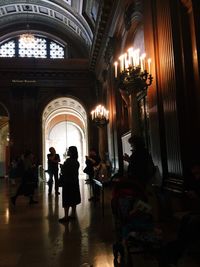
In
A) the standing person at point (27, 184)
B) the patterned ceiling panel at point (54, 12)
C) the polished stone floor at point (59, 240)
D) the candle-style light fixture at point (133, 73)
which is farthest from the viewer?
the patterned ceiling panel at point (54, 12)

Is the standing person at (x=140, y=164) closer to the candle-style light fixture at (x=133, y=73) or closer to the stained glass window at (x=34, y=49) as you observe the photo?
the candle-style light fixture at (x=133, y=73)

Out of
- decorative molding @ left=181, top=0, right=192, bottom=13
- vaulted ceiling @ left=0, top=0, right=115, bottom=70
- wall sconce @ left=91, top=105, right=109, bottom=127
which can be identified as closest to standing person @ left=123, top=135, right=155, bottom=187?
decorative molding @ left=181, top=0, right=192, bottom=13

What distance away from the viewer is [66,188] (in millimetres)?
5750

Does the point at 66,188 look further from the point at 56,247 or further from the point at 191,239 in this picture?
the point at 191,239

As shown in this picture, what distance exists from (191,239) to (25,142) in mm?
13939

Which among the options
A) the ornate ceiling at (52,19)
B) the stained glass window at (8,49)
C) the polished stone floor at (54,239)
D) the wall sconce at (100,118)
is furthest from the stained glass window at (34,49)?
the polished stone floor at (54,239)

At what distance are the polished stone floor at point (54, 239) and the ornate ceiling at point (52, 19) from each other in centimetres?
1144

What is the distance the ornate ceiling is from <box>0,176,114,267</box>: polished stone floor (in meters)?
11.4

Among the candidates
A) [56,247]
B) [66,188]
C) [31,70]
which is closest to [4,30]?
[31,70]

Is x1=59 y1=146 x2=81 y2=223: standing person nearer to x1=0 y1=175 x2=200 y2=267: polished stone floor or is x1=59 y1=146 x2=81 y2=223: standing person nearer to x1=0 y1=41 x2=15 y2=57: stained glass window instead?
x1=0 y1=175 x2=200 y2=267: polished stone floor

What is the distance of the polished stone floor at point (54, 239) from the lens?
3336mm

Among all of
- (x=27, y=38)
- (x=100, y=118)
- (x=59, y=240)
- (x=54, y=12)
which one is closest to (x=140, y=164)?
(x=59, y=240)

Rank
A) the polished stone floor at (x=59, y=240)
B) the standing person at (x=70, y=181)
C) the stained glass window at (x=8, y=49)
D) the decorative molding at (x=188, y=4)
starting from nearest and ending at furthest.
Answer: the polished stone floor at (x=59, y=240) < the decorative molding at (x=188, y=4) < the standing person at (x=70, y=181) < the stained glass window at (x=8, y=49)

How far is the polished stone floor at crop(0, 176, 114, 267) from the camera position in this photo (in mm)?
3336
